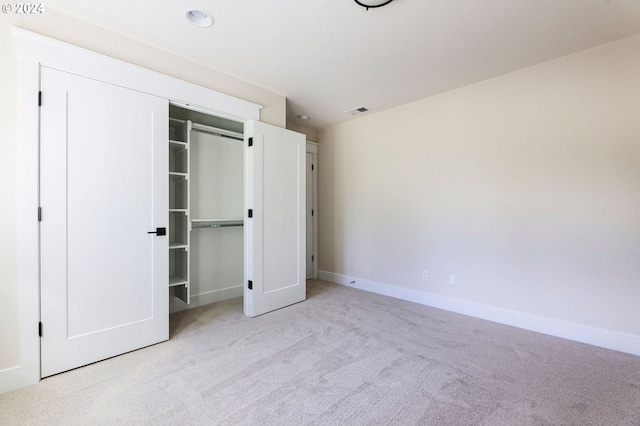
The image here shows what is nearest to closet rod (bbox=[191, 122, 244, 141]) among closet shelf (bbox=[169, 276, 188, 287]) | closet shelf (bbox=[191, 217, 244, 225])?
closet shelf (bbox=[191, 217, 244, 225])

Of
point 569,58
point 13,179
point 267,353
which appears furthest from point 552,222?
point 13,179

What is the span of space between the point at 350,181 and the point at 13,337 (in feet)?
12.7

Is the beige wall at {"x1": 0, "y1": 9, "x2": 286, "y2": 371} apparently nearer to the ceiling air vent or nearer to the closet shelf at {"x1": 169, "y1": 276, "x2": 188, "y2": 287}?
the closet shelf at {"x1": 169, "y1": 276, "x2": 188, "y2": 287}

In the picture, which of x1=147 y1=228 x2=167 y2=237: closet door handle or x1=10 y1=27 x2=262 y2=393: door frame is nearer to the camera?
x1=10 y1=27 x2=262 y2=393: door frame

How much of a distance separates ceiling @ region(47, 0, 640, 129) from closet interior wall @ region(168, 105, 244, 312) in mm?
895

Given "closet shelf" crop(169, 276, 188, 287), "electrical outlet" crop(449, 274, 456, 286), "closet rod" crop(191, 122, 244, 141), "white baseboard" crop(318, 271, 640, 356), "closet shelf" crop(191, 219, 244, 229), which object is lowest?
"white baseboard" crop(318, 271, 640, 356)

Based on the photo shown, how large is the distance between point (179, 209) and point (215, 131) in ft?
3.89

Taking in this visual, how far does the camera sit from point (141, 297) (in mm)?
2350

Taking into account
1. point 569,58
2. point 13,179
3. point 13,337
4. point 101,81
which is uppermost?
point 569,58

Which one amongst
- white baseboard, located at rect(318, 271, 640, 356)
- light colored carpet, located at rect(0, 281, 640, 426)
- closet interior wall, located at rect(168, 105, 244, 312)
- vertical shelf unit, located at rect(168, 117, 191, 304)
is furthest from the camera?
closet interior wall, located at rect(168, 105, 244, 312)

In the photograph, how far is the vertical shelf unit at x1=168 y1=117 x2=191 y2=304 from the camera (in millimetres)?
2994

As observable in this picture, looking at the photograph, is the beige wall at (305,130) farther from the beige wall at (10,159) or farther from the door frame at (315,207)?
the beige wall at (10,159)

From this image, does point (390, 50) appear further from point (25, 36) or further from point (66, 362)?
point (66, 362)

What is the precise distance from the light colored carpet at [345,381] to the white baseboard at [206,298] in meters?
0.53
